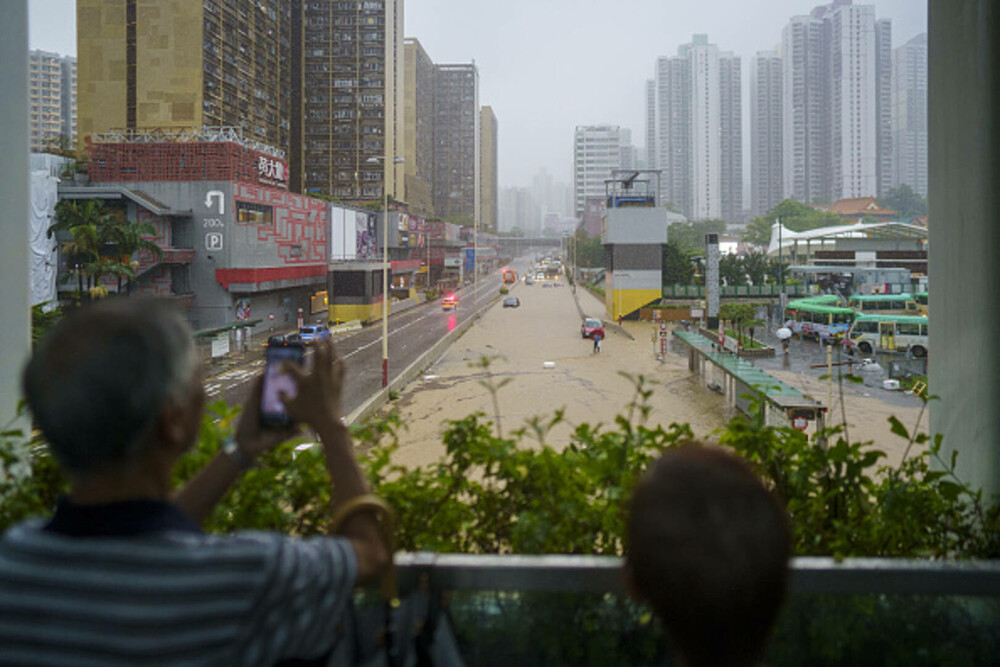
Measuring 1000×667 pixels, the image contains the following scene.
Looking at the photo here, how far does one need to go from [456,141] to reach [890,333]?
7188 cm

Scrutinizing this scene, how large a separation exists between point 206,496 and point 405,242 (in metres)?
49.0

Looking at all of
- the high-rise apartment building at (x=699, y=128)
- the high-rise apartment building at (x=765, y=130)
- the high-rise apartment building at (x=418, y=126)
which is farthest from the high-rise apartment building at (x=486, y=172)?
the high-rise apartment building at (x=765, y=130)

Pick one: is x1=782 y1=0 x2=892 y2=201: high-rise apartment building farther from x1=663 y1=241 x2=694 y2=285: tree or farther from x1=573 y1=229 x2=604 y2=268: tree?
x1=573 y1=229 x2=604 y2=268: tree

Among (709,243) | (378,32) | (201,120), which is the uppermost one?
(378,32)

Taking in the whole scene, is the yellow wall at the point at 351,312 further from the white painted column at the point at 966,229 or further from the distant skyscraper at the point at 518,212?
the distant skyscraper at the point at 518,212

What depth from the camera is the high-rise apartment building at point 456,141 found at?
84.4 m

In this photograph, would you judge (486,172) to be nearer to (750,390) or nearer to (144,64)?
(144,64)

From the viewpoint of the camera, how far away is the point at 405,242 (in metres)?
49.4

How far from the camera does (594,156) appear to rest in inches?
3937

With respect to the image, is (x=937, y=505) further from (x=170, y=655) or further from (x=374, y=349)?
(x=374, y=349)

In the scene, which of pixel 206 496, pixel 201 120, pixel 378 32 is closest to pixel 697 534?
pixel 206 496

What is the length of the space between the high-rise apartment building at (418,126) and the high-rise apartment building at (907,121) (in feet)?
130

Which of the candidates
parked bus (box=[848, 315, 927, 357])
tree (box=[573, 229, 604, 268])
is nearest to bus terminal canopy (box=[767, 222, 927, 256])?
parked bus (box=[848, 315, 927, 357])

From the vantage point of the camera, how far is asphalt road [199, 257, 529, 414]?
1461 cm
